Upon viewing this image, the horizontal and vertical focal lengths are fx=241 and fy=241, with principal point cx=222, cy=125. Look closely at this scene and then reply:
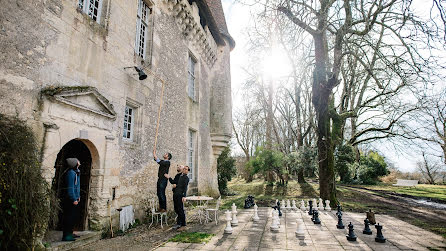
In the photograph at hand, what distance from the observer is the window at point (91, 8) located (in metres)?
5.54

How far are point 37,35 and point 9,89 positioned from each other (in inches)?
44.3

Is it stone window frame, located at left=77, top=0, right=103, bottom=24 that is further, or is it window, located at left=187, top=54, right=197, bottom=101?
window, located at left=187, top=54, right=197, bottom=101

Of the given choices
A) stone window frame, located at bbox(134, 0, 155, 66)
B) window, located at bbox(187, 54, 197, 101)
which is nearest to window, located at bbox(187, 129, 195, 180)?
window, located at bbox(187, 54, 197, 101)

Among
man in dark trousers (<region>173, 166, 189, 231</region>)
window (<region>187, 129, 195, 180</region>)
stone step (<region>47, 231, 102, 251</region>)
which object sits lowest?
stone step (<region>47, 231, 102, 251</region>)

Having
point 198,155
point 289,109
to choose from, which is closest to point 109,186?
point 198,155

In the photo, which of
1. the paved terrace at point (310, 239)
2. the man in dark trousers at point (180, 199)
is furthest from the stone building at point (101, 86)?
the paved terrace at point (310, 239)

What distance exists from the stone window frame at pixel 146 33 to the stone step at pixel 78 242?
4716 mm

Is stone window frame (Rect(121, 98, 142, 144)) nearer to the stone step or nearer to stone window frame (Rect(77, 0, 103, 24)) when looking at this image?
stone window frame (Rect(77, 0, 103, 24))

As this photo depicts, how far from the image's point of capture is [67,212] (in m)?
4.63

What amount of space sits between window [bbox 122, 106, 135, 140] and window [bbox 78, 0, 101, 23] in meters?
2.45

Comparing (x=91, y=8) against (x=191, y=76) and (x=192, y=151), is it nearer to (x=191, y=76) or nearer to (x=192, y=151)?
(x=191, y=76)

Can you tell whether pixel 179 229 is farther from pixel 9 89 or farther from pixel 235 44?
pixel 235 44

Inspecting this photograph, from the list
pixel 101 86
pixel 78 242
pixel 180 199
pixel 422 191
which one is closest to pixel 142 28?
pixel 101 86

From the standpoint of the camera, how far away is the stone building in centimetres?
412
